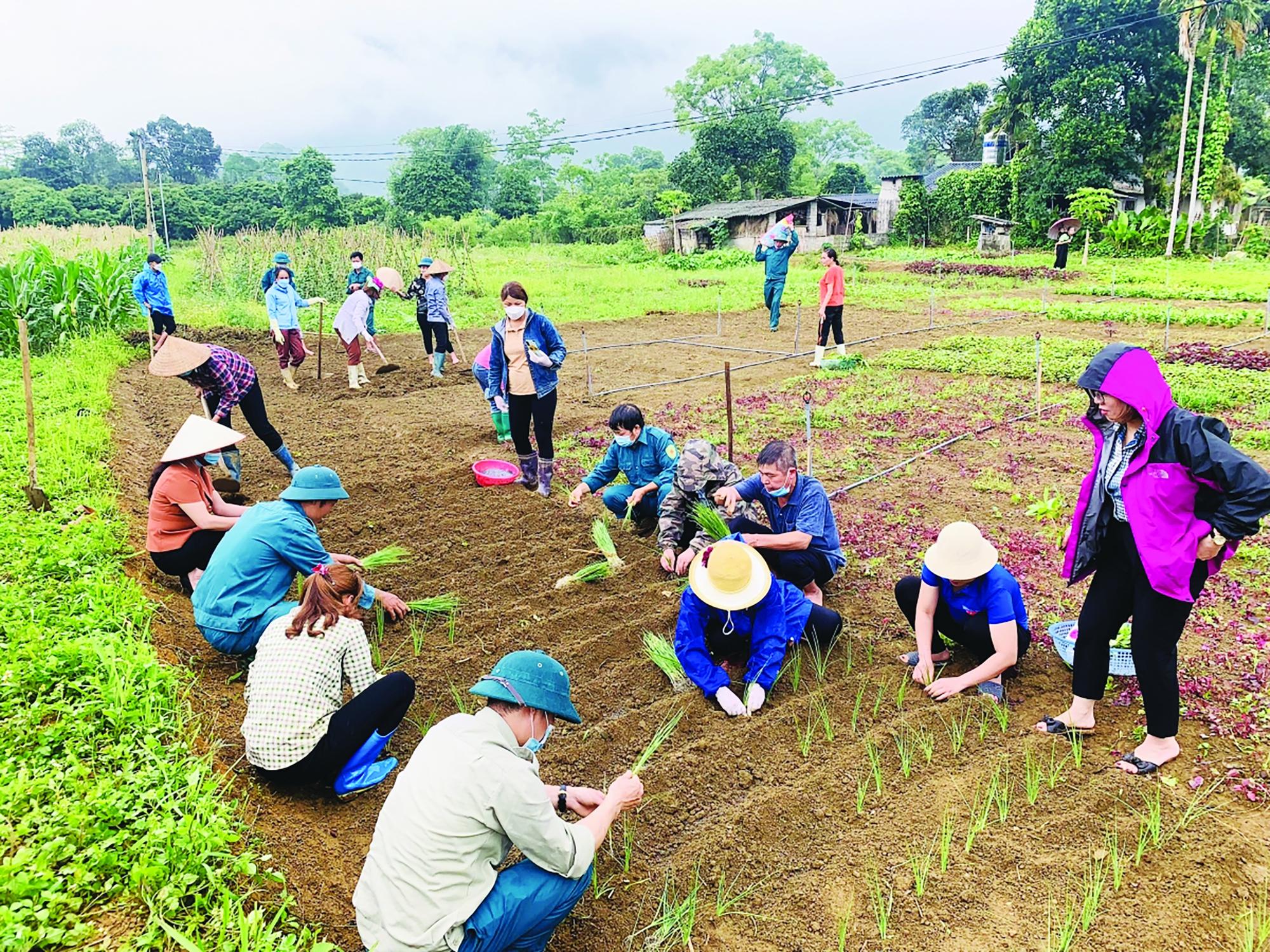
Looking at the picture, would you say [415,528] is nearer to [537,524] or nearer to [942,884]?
[537,524]

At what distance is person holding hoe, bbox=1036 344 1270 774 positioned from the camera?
9.10ft

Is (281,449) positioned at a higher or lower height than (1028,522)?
higher

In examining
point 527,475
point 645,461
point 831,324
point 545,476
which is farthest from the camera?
point 831,324

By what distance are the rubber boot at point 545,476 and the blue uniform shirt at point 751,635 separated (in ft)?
9.25

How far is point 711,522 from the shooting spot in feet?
15.5

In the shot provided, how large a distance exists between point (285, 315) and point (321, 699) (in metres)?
8.64

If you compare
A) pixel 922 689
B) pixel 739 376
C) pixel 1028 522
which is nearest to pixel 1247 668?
pixel 922 689

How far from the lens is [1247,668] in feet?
12.3

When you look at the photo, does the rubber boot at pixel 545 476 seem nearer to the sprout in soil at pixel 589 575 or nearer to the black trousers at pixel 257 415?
the sprout in soil at pixel 589 575

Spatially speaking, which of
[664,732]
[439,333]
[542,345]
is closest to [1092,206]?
[439,333]

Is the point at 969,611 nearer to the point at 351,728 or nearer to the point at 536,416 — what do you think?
the point at 351,728

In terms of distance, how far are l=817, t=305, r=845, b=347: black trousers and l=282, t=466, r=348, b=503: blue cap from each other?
823 centimetres

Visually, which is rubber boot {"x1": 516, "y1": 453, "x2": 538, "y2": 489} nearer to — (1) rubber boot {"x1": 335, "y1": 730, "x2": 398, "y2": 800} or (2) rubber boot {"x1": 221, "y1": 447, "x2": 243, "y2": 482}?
(2) rubber boot {"x1": 221, "y1": 447, "x2": 243, "y2": 482}

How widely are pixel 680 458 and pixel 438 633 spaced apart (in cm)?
176
